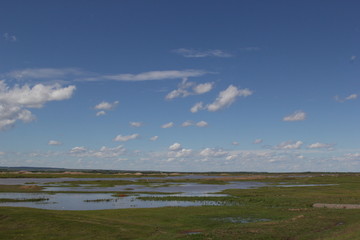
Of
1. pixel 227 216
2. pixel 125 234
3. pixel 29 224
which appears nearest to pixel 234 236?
pixel 125 234

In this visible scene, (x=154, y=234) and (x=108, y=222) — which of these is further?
(x=108, y=222)

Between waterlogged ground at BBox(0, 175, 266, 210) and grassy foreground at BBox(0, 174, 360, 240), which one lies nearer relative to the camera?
grassy foreground at BBox(0, 174, 360, 240)

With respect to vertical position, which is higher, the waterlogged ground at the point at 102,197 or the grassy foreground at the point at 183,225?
the grassy foreground at the point at 183,225

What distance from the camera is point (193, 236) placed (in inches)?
1251

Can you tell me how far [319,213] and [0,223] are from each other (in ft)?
129

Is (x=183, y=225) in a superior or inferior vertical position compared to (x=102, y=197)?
superior

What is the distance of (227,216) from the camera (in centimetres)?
4556

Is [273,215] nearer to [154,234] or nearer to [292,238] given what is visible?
[292,238]

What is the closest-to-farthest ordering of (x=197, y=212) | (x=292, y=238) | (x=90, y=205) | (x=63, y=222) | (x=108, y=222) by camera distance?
1. (x=292, y=238)
2. (x=63, y=222)
3. (x=108, y=222)
4. (x=197, y=212)
5. (x=90, y=205)

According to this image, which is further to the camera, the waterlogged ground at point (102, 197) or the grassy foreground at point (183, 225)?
the waterlogged ground at point (102, 197)

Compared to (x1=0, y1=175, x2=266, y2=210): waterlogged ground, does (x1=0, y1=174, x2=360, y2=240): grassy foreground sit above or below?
above

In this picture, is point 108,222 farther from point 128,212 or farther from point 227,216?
point 227,216

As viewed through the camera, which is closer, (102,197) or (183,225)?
(183,225)

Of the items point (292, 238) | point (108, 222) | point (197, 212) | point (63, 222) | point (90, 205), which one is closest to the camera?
point (292, 238)
